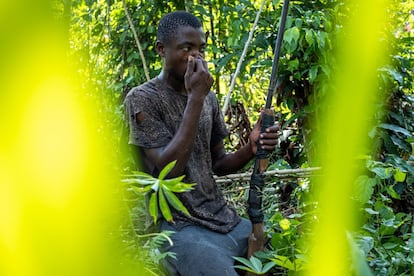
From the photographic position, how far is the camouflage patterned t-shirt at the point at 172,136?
5.28ft

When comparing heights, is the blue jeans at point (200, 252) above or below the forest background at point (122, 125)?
below

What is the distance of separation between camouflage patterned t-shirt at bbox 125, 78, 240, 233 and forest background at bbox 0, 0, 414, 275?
84 mm

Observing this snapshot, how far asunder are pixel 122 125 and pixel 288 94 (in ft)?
3.36

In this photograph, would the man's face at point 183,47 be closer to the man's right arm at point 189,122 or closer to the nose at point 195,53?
the nose at point 195,53

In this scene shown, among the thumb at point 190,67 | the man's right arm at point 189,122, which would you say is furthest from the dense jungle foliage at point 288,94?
the thumb at point 190,67

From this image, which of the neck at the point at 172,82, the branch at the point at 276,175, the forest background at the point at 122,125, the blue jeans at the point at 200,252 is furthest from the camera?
the branch at the point at 276,175

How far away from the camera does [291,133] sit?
276cm

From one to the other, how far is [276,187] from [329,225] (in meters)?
2.17

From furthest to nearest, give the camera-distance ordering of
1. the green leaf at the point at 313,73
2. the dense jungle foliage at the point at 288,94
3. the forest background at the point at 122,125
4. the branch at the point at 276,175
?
the green leaf at the point at 313,73, the branch at the point at 276,175, the dense jungle foliage at the point at 288,94, the forest background at the point at 122,125

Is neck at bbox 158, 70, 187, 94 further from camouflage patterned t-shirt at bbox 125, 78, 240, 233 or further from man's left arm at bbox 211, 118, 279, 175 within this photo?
man's left arm at bbox 211, 118, 279, 175

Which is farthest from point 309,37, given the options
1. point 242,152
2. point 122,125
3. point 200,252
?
point 200,252

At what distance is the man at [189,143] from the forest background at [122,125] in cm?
8

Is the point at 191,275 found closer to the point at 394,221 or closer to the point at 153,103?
the point at 153,103

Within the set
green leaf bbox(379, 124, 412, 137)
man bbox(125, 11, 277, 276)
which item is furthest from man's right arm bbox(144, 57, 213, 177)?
green leaf bbox(379, 124, 412, 137)
